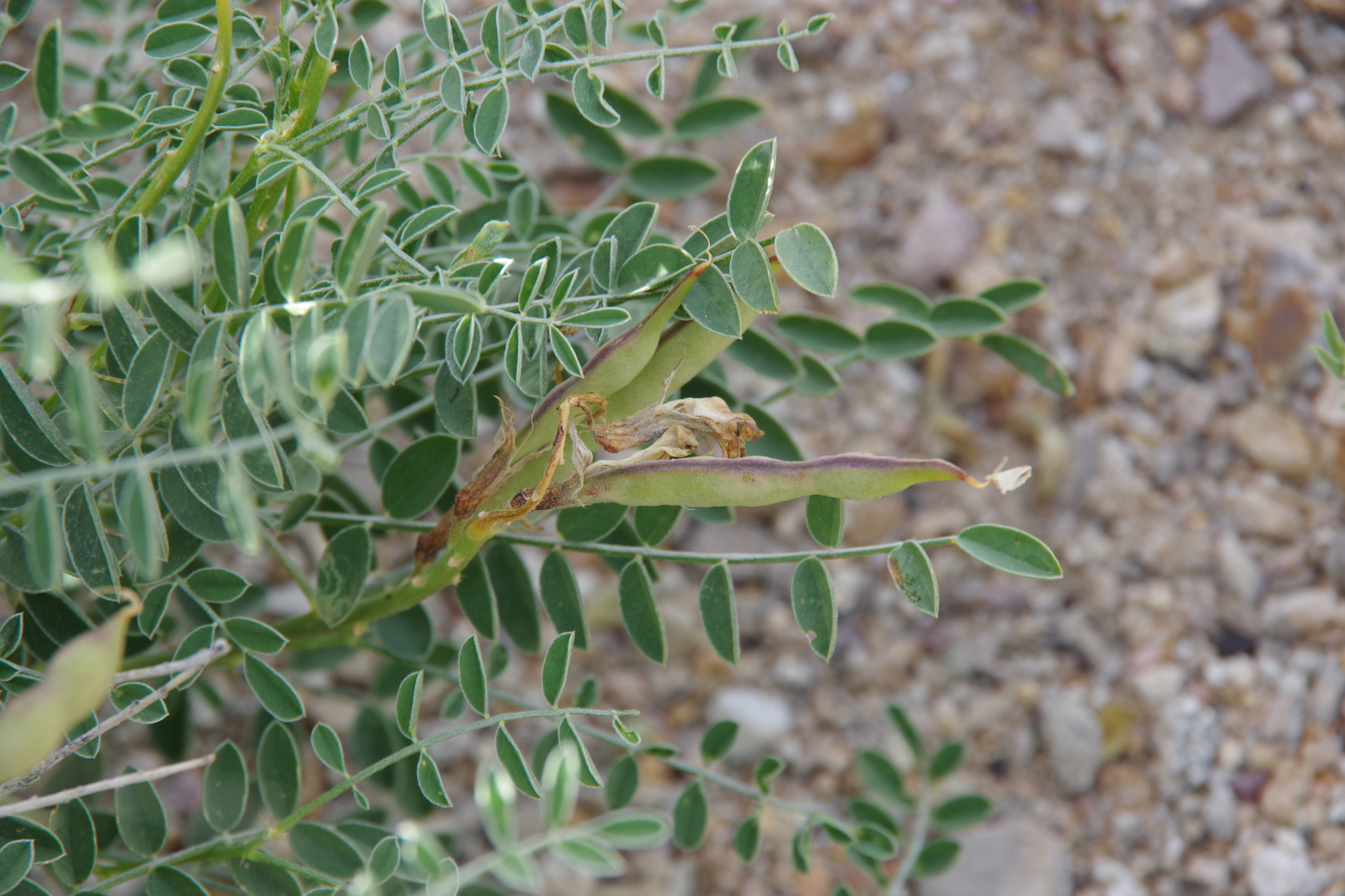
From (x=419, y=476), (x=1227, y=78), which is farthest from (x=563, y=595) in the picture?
(x=1227, y=78)

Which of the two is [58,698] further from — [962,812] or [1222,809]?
[1222,809]

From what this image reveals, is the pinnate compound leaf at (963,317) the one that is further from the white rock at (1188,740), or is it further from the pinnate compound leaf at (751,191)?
the white rock at (1188,740)

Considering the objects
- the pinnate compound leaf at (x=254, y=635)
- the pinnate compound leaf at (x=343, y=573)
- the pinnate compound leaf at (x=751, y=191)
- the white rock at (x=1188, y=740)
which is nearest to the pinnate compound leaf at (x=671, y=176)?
the pinnate compound leaf at (x=751, y=191)

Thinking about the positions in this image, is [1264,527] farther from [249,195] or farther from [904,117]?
[249,195]

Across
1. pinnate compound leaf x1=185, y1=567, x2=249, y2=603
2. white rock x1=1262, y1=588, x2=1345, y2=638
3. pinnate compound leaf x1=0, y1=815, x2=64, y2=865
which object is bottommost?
white rock x1=1262, y1=588, x2=1345, y2=638

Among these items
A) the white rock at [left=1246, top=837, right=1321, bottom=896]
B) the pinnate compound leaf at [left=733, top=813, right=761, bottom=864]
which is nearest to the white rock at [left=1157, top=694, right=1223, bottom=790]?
the white rock at [left=1246, top=837, right=1321, bottom=896]

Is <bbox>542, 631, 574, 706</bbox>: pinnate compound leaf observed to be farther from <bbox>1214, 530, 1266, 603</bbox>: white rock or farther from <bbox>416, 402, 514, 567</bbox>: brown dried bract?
<bbox>1214, 530, 1266, 603</bbox>: white rock
